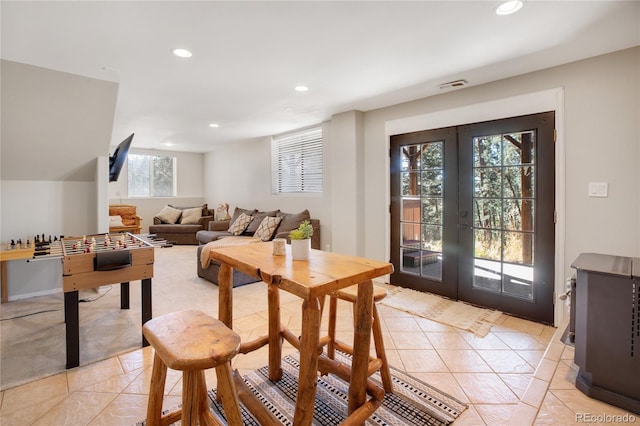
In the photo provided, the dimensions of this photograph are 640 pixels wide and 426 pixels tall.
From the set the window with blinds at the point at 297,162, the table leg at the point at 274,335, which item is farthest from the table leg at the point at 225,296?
the window with blinds at the point at 297,162

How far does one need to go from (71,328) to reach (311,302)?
1991 mm

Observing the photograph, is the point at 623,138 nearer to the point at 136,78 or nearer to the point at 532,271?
the point at 532,271

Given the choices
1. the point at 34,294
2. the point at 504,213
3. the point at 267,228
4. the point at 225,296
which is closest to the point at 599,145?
the point at 504,213

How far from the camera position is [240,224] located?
5.92 metres

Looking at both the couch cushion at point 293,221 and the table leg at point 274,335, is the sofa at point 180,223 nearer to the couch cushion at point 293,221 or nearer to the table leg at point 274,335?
the couch cushion at point 293,221

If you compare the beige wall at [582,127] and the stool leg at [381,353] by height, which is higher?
the beige wall at [582,127]

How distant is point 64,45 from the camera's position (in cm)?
236

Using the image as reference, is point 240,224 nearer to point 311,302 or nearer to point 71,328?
point 71,328

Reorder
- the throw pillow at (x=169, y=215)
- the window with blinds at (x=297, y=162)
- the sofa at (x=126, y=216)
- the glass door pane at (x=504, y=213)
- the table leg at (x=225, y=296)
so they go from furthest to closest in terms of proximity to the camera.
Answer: the throw pillow at (x=169, y=215) < the sofa at (x=126, y=216) < the window with blinds at (x=297, y=162) < the glass door pane at (x=504, y=213) < the table leg at (x=225, y=296)

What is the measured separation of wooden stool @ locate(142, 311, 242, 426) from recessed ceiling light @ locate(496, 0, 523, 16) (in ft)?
7.64

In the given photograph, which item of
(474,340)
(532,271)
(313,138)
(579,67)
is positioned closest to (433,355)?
(474,340)

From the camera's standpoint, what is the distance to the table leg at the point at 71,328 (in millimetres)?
2232

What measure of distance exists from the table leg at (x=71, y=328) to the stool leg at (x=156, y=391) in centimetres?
130

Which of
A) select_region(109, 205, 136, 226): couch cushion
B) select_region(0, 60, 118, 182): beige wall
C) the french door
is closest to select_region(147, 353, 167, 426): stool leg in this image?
select_region(0, 60, 118, 182): beige wall
